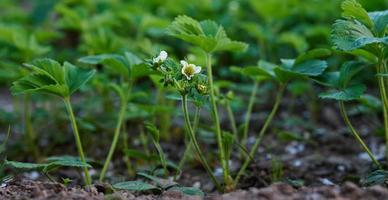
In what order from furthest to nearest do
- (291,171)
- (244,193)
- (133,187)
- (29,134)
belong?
(29,134)
(291,171)
(133,187)
(244,193)

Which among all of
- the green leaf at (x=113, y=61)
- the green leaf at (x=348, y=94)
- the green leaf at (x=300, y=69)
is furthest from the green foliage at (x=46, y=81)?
the green leaf at (x=348, y=94)

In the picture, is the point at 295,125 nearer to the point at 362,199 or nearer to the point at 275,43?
the point at 275,43

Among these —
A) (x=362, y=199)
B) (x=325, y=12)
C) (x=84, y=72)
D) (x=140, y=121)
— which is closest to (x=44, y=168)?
(x=84, y=72)

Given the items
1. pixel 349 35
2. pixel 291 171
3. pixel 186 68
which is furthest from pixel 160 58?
pixel 291 171

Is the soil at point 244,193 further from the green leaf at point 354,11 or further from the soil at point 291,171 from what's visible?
the green leaf at point 354,11

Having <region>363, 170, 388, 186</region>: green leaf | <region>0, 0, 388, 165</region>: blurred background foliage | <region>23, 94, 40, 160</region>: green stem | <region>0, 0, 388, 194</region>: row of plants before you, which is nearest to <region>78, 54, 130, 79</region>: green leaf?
<region>0, 0, 388, 194</region>: row of plants

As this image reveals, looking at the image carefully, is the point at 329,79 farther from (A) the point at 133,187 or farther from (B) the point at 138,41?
(B) the point at 138,41
